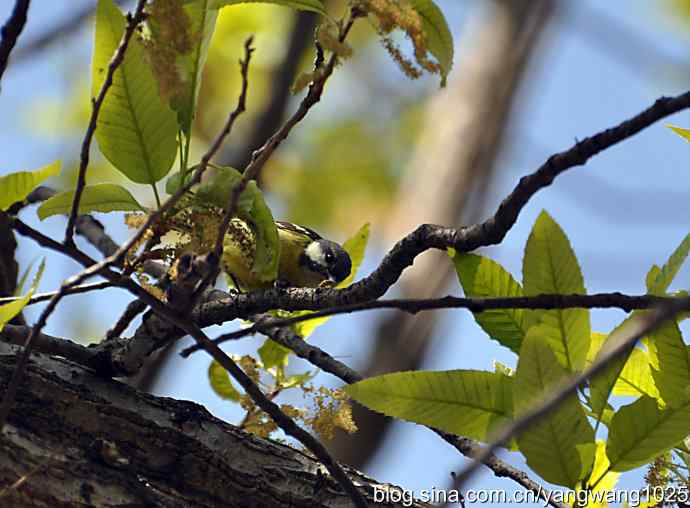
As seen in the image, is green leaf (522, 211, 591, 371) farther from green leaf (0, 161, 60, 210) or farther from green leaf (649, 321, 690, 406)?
green leaf (0, 161, 60, 210)

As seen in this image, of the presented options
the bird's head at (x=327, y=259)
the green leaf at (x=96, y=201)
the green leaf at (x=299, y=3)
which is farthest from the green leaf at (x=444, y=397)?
the bird's head at (x=327, y=259)

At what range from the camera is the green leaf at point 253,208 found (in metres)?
1.93

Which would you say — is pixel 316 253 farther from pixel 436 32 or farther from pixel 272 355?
pixel 436 32

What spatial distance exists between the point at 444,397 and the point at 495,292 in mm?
287

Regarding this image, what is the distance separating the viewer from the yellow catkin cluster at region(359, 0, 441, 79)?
1745mm

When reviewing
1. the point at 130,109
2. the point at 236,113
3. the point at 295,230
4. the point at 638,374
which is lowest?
the point at 236,113

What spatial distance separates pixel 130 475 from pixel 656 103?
1.44 meters

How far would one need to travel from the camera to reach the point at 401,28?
1.82 m

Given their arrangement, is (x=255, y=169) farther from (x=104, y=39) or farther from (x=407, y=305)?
(x=104, y=39)

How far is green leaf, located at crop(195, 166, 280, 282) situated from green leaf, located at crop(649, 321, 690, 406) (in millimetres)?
889

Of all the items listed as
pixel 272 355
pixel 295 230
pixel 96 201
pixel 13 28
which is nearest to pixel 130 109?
pixel 96 201

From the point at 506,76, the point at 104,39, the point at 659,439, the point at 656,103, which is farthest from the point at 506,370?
the point at 506,76

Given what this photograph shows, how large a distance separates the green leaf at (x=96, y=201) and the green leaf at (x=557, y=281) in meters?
0.90

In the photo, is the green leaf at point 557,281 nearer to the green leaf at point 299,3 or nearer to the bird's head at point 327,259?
the green leaf at point 299,3
